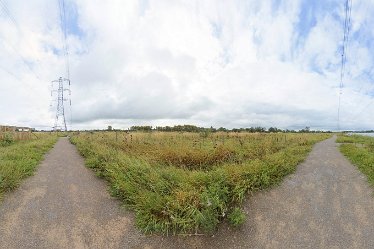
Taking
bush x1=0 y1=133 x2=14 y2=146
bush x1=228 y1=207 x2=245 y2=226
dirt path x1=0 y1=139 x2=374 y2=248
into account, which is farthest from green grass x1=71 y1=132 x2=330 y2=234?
bush x1=0 y1=133 x2=14 y2=146

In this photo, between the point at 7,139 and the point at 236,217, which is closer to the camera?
the point at 236,217

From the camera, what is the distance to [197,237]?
5.94m

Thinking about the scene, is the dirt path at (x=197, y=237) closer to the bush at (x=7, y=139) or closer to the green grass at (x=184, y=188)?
the green grass at (x=184, y=188)

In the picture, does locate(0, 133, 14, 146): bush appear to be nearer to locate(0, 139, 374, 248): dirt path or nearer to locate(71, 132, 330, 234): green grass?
locate(71, 132, 330, 234): green grass

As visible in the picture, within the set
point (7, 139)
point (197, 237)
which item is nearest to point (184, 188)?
point (197, 237)

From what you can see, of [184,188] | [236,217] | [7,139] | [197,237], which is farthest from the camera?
[7,139]

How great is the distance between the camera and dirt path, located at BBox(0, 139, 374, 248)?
586 centimetres

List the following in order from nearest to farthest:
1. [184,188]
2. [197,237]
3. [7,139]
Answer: [197,237]
[184,188]
[7,139]

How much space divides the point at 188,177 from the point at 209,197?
4.85ft

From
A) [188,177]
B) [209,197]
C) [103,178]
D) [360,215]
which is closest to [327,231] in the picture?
[360,215]

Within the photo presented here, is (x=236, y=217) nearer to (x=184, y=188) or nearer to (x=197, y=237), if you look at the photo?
(x=197, y=237)

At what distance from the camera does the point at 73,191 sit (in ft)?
26.8

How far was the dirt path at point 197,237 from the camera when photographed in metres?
5.86

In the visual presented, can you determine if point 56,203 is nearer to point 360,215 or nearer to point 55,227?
point 55,227
